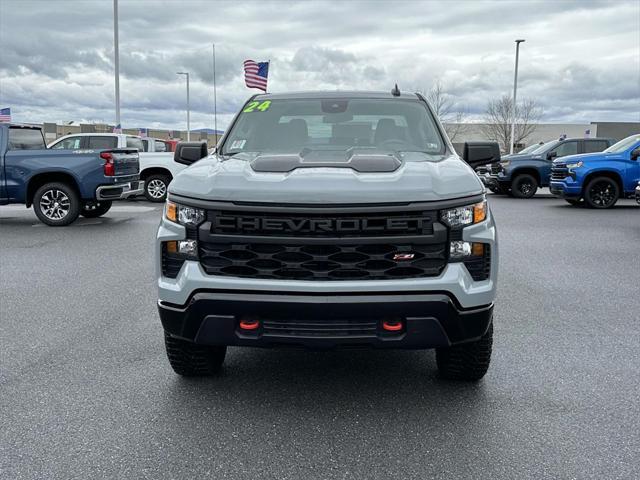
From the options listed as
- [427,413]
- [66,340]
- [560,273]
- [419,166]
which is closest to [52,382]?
[66,340]

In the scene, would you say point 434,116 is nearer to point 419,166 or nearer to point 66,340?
point 419,166

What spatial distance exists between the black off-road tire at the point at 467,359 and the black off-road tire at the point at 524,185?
16.2m

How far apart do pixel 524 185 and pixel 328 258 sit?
17.2 m

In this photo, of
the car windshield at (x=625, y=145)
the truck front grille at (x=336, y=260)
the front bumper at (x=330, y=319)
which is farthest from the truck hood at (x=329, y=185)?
the car windshield at (x=625, y=145)

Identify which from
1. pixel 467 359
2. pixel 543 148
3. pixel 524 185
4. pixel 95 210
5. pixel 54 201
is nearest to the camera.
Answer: pixel 467 359

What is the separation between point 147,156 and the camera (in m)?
17.0

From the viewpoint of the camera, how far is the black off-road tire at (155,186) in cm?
1739

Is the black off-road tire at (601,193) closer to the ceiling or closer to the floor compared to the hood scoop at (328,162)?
closer to the floor

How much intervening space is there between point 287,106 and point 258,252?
2.21 m

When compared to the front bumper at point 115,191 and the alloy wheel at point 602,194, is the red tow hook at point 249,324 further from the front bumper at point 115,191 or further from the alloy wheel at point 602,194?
the alloy wheel at point 602,194

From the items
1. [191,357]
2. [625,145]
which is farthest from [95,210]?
[625,145]

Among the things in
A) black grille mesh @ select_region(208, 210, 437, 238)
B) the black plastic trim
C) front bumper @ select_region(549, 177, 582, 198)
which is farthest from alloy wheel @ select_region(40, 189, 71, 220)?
front bumper @ select_region(549, 177, 582, 198)

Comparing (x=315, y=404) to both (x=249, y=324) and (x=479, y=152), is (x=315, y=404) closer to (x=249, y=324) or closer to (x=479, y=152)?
(x=249, y=324)

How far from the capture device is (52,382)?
13.4 feet
